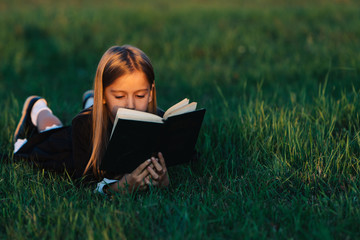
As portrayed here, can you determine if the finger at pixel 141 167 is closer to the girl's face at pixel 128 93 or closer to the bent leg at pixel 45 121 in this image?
the girl's face at pixel 128 93

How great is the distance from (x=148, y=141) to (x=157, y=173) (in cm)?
31

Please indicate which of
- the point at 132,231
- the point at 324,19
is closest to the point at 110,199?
the point at 132,231

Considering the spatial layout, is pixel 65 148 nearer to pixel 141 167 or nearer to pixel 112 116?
pixel 112 116

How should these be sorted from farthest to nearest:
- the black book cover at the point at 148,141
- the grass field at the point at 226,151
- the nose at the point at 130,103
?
1. the nose at the point at 130,103
2. the black book cover at the point at 148,141
3. the grass field at the point at 226,151

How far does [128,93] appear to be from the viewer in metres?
2.61

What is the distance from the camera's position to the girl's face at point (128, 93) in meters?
2.61

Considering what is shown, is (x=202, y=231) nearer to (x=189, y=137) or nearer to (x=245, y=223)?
(x=245, y=223)

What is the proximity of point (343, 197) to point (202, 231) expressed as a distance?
908 mm

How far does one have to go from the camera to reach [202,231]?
202cm

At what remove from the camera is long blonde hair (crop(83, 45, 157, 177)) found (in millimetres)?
2619

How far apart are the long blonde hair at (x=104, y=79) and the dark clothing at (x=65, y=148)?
114 mm

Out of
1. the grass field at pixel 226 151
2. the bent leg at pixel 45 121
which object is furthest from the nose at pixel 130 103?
the bent leg at pixel 45 121

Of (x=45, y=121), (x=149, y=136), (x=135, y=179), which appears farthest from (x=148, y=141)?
(x=45, y=121)

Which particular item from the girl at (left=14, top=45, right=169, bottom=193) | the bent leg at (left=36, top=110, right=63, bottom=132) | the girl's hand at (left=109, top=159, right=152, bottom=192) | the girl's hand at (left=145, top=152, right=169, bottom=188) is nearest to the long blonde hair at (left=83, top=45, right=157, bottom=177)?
the girl at (left=14, top=45, right=169, bottom=193)
